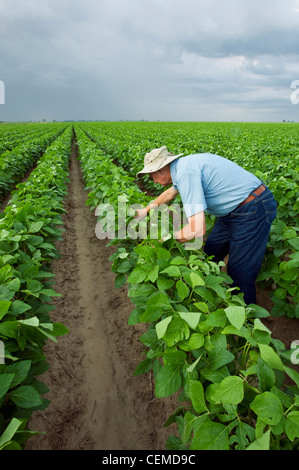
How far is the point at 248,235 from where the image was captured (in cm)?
235

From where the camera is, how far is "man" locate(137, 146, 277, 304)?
1975mm

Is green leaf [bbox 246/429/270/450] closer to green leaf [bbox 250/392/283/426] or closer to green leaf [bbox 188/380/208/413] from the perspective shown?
green leaf [bbox 250/392/283/426]

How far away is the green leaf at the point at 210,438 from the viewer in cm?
91

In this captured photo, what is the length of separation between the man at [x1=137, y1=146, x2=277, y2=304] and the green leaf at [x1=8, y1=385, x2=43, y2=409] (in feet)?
4.25

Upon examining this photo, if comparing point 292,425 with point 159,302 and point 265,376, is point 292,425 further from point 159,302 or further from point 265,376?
point 159,302

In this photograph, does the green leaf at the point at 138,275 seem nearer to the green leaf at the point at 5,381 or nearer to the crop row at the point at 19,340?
the crop row at the point at 19,340

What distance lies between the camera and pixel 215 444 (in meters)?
0.91

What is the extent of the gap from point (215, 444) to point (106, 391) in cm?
170

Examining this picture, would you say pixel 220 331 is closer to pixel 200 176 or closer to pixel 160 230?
pixel 160 230

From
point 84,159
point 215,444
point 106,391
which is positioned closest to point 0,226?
point 106,391

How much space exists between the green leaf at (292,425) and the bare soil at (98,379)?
4.78 feet

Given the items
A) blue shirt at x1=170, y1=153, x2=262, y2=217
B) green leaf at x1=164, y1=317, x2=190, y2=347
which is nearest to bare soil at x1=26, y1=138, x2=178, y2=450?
green leaf at x1=164, y1=317, x2=190, y2=347

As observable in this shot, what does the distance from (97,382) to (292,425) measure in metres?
1.97

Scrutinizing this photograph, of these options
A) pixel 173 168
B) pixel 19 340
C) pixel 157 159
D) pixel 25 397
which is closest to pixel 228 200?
pixel 173 168
